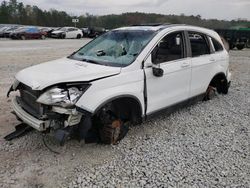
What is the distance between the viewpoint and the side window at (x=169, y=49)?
4121mm

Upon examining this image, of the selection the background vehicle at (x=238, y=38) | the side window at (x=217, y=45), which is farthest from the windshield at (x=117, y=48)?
the background vehicle at (x=238, y=38)

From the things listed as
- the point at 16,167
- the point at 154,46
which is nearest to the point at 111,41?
the point at 154,46

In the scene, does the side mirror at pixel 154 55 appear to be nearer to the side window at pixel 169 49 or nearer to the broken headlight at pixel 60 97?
the side window at pixel 169 49

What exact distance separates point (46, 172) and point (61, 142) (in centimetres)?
44

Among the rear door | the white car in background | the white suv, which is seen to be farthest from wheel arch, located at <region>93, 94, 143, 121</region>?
the white car in background

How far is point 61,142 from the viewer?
3082 millimetres

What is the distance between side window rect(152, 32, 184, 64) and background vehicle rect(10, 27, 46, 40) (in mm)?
29516

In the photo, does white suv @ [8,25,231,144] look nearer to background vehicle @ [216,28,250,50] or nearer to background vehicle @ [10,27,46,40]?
background vehicle @ [216,28,250,50]

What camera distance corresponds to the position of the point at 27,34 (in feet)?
103

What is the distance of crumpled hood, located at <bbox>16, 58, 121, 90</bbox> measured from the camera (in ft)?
10.5

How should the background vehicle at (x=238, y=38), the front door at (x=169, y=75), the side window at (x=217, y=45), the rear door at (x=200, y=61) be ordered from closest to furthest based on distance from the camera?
the front door at (x=169, y=75) → the rear door at (x=200, y=61) → the side window at (x=217, y=45) → the background vehicle at (x=238, y=38)

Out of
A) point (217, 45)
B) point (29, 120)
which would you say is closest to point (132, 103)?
point (29, 120)

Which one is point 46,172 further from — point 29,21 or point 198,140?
point 29,21

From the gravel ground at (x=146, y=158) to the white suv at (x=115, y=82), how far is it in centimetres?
34
